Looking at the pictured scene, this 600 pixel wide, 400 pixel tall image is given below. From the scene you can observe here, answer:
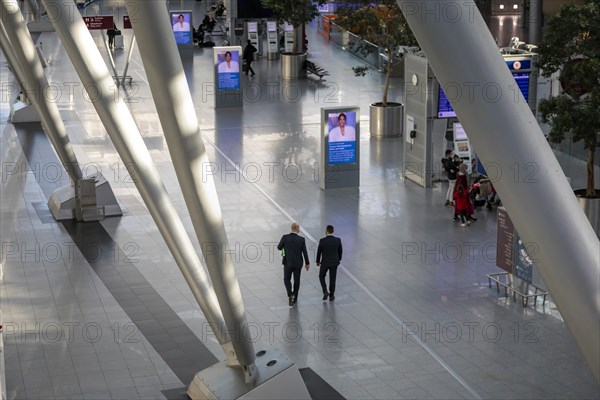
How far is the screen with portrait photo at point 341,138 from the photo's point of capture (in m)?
23.7

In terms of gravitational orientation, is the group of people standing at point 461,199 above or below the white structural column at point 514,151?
below

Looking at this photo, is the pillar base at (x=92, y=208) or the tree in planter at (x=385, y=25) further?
the tree in planter at (x=385, y=25)

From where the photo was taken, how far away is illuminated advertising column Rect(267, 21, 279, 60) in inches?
1729

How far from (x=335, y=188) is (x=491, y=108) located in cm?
2066

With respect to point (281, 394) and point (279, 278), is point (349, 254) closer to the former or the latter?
point (279, 278)

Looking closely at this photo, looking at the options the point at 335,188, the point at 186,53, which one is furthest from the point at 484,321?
the point at 186,53

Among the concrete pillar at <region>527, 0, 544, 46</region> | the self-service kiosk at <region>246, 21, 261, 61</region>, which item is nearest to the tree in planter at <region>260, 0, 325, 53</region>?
the self-service kiosk at <region>246, 21, 261, 61</region>

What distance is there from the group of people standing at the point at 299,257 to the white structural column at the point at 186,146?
13.2 feet

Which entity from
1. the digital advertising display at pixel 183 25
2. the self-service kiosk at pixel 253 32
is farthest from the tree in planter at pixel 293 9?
the digital advertising display at pixel 183 25

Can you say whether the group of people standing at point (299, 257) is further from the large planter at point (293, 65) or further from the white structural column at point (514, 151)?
the large planter at point (293, 65)

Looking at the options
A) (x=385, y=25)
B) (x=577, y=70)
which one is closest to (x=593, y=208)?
(x=577, y=70)

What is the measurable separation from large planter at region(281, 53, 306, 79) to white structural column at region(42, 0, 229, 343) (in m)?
26.0

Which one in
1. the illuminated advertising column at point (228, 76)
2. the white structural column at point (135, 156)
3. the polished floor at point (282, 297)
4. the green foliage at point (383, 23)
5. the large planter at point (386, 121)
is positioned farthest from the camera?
the illuminated advertising column at point (228, 76)

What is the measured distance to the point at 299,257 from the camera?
52.0 ft
